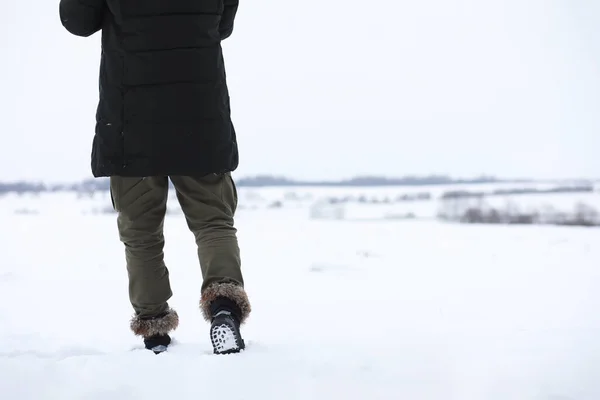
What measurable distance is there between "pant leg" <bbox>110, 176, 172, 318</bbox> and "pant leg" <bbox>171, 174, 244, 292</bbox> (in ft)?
0.29

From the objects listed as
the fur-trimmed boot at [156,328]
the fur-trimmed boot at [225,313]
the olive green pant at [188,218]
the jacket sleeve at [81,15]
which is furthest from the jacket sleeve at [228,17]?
the fur-trimmed boot at [156,328]

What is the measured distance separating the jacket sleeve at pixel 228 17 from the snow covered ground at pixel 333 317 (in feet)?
3.48

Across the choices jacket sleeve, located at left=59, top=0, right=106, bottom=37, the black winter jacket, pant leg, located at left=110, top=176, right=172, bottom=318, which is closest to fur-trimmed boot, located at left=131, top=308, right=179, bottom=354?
pant leg, located at left=110, top=176, right=172, bottom=318

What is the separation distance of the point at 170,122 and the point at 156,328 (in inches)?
27.7

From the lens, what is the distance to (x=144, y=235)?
2.07 metres

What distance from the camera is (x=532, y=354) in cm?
191

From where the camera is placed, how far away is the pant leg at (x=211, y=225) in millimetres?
2008

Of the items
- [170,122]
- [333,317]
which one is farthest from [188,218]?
[333,317]

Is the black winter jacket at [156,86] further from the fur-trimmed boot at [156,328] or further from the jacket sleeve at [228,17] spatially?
the fur-trimmed boot at [156,328]

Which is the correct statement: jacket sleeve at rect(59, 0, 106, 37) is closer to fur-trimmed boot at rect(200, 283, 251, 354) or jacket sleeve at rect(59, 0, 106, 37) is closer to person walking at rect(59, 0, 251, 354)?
person walking at rect(59, 0, 251, 354)

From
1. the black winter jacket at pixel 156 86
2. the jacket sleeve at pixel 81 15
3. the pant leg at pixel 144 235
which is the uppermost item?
the jacket sleeve at pixel 81 15

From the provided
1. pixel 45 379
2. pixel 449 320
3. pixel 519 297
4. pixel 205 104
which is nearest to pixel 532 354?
pixel 449 320

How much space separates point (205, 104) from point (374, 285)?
227 centimetres

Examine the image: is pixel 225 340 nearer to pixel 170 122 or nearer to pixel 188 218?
pixel 188 218
